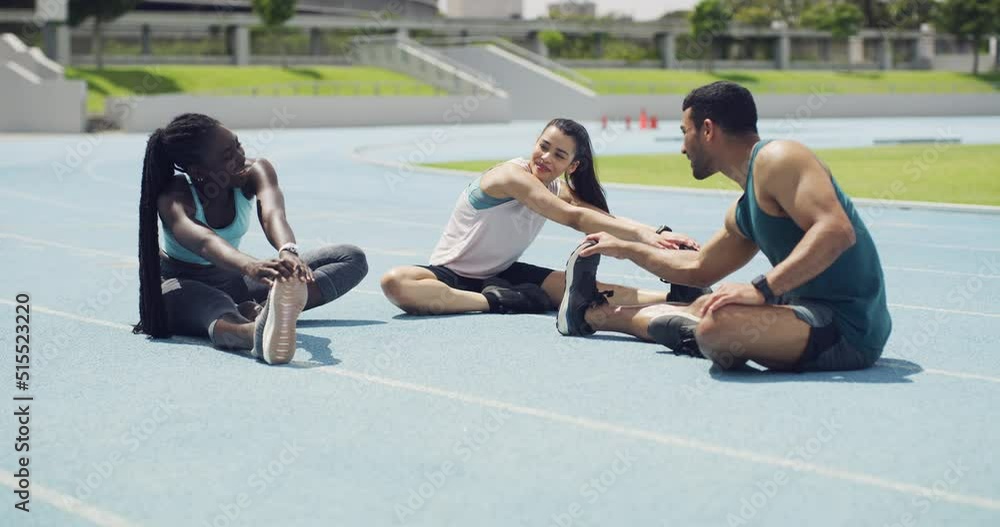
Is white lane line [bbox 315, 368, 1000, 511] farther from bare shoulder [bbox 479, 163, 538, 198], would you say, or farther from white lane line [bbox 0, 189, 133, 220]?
white lane line [bbox 0, 189, 133, 220]

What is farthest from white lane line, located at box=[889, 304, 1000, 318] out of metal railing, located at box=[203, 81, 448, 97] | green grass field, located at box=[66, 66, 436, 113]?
green grass field, located at box=[66, 66, 436, 113]

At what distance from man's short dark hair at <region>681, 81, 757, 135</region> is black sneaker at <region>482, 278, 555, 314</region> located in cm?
265

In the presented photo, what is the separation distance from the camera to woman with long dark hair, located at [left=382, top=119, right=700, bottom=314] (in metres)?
7.85

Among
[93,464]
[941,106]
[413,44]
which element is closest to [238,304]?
[93,464]

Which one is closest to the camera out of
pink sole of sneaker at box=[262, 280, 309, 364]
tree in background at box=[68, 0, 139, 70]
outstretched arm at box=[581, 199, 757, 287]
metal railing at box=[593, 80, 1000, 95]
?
pink sole of sneaker at box=[262, 280, 309, 364]

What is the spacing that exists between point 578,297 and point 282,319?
6.39 ft

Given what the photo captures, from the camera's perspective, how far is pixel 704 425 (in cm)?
540

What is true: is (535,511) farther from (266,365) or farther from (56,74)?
(56,74)

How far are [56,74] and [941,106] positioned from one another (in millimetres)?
45819

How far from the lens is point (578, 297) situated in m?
7.63

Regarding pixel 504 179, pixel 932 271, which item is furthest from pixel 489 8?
pixel 504 179

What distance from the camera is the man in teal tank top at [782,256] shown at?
19.2ft

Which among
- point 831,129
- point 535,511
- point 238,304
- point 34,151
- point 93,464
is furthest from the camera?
point 831,129

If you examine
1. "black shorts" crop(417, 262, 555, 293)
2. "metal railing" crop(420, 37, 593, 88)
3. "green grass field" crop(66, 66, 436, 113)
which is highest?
"metal railing" crop(420, 37, 593, 88)
